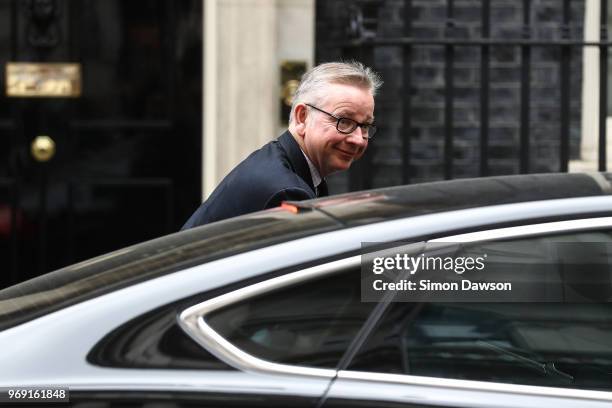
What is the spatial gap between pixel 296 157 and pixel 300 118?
14 cm

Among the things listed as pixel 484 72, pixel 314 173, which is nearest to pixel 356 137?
pixel 314 173

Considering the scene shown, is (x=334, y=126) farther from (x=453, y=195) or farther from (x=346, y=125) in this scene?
(x=453, y=195)

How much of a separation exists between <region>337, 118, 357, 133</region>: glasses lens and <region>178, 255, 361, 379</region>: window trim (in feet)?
3.93

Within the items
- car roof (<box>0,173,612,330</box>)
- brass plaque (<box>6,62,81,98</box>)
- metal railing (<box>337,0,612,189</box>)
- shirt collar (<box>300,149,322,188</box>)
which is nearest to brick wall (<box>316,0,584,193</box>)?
metal railing (<box>337,0,612,189</box>)

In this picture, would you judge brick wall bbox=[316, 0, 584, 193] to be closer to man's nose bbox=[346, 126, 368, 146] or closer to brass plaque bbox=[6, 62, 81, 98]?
brass plaque bbox=[6, 62, 81, 98]

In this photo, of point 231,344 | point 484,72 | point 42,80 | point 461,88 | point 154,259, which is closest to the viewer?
point 231,344

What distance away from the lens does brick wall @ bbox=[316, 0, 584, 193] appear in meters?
6.75

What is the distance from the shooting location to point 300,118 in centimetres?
379

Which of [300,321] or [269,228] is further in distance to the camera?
[269,228]

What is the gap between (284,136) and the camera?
3.77 metres

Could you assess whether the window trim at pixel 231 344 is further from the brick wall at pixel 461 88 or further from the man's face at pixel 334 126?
the brick wall at pixel 461 88

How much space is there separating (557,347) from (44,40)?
443 centimetres

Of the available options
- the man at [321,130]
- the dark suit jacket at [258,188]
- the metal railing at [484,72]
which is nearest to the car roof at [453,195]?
the dark suit jacket at [258,188]

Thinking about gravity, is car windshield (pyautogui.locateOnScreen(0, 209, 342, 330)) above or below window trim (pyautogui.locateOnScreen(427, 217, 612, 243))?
below
